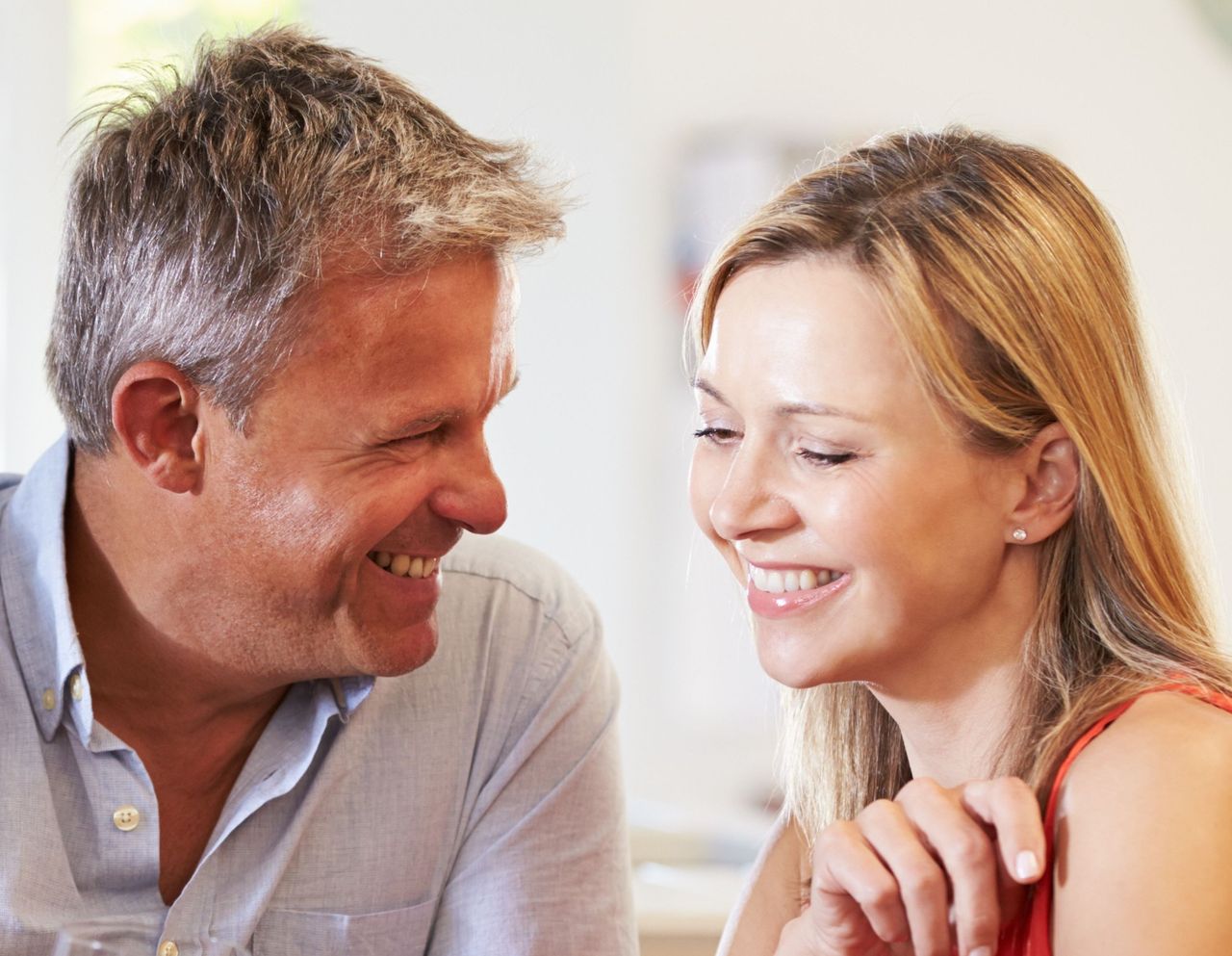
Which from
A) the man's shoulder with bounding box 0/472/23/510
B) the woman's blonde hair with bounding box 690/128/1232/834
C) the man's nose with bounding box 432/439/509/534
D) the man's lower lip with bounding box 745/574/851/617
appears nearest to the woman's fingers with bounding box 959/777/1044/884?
the woman's blonde hair with bounding box 690/128/1232/834

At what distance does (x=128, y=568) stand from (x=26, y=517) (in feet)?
0.41

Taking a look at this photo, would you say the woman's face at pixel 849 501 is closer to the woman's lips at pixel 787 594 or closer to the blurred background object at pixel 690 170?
the woman's lips at pixel 787 594

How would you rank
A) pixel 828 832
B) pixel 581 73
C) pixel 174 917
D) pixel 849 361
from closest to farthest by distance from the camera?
pixel 828 832, pixel 849 361, pixel 174 917, pixel 581 73

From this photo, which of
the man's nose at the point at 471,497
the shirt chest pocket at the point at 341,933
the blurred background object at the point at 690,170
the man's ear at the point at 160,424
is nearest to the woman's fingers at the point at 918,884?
the man's nose at the point at 471,497

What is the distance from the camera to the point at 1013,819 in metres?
1.07

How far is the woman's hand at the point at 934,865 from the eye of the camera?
3.48 feet

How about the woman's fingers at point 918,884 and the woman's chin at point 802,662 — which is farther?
the woman's chin at point 802,662

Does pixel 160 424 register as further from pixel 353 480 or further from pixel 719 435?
pixel 719 435

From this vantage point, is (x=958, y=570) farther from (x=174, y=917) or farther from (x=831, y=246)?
(x=174, y=917)

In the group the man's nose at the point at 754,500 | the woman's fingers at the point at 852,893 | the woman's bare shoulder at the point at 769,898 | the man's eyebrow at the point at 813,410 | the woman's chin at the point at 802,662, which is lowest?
the woman's bare shoulder at the point at 769,898

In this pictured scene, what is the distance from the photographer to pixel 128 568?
59.3 inches

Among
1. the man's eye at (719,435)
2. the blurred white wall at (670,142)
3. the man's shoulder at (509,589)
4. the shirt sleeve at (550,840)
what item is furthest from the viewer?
the blurred white wall at (670,142)

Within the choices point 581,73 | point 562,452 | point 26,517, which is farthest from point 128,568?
point 581,73

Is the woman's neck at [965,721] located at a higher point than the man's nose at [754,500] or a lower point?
lower
